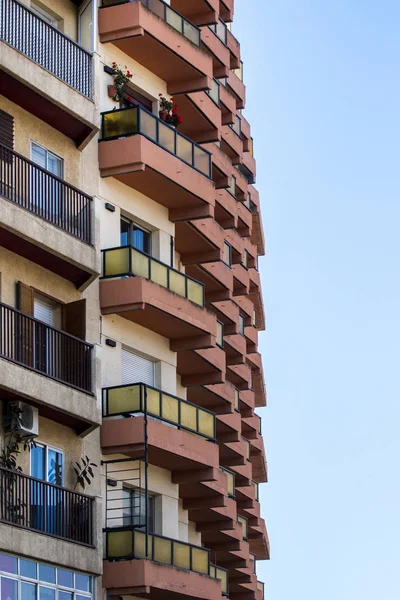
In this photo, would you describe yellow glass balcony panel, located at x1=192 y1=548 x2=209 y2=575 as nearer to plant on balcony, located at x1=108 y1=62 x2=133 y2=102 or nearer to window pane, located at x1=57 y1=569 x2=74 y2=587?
window pane, located at x1=57 y1=569 x2=74 y2=587

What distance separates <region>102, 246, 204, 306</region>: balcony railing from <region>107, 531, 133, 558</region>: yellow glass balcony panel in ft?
21.2

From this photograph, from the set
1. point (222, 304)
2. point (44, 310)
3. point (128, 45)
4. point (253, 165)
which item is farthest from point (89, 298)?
point (253, 165)

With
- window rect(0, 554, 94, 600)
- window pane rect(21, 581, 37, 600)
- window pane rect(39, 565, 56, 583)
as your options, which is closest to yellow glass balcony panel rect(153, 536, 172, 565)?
window rect(0, 554, 94, 600)

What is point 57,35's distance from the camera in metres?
37.8

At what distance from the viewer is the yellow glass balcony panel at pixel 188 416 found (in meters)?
40.8

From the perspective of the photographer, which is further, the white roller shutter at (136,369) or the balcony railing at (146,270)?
the white roller shutter at (136,369)

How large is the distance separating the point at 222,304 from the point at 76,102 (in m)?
15.9

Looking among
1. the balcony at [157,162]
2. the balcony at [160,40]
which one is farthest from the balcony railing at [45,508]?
the balcony at [160,40]

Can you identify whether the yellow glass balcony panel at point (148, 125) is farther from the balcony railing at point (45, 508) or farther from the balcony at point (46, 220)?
the balcony railing at point (45, 508)

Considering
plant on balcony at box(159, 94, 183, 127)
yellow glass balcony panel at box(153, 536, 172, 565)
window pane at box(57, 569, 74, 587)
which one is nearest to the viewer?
window pane at box(57, 569, 74, 587)

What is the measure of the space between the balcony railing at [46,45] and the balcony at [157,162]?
4.83 feet

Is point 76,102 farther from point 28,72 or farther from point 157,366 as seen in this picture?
point 157,366

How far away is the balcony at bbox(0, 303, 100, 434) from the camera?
33500 millimetres

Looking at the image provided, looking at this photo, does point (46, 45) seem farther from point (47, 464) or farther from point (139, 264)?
point (47, 464)
